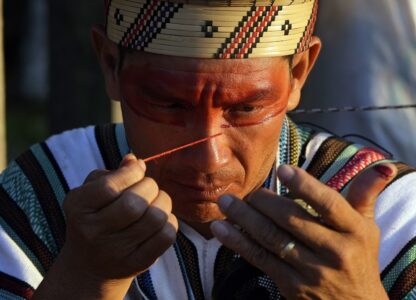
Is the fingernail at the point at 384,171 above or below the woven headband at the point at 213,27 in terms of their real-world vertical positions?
below

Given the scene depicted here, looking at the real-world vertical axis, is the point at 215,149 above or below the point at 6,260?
above

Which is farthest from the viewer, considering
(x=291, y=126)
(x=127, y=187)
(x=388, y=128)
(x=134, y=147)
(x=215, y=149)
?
(x=388, y=128)

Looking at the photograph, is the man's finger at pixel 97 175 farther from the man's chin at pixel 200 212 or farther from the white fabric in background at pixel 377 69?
the white fabric in background at pixel 377 69

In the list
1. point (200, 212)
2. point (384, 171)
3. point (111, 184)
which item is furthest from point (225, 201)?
point (200, 212)

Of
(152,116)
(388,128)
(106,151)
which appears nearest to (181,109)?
(152,116)

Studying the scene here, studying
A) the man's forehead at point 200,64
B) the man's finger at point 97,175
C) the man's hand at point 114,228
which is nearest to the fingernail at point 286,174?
the man's hand at point 114,228

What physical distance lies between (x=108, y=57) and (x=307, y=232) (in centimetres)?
108

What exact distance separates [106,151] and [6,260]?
1.65 feet

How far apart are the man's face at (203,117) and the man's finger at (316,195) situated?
49cm

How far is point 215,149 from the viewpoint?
3.05 meters

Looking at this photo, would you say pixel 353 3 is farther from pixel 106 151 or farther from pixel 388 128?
pixel 106 151

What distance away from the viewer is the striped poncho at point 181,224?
→ 3324 mm

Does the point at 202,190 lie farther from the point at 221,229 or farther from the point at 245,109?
the point at 221,229

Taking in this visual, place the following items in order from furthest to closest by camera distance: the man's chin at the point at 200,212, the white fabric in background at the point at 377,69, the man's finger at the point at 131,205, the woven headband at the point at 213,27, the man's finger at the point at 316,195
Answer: the white fabric in background at the point at 377,69
the man's chin at the point at 200,212
the woven headband at the point at 213,27
the man's finger at the point at 131,205
the man's finger at the point at 316,195
